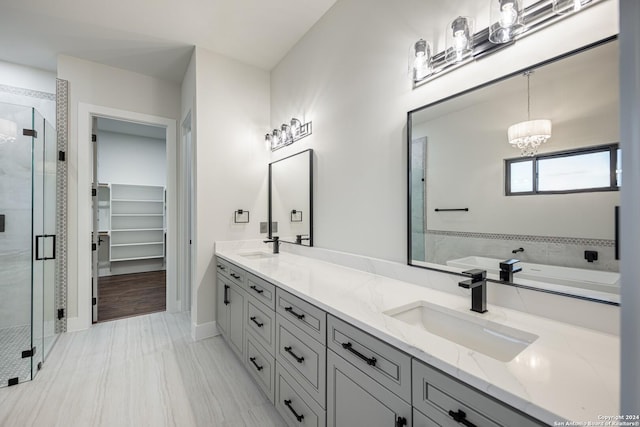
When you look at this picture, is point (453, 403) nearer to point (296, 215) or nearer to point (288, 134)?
point (296, 215)

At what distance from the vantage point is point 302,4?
2301 mm

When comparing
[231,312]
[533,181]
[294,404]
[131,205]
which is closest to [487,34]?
[533,181]

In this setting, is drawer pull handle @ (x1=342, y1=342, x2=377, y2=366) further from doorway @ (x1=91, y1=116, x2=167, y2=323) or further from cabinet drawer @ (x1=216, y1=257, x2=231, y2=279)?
doorway @ (x1=91, y1=116, x2=167, y2=323)

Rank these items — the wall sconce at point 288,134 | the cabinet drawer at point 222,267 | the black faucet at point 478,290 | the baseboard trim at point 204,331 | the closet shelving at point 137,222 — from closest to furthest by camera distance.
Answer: the black faucet at point 478,290 → the cabinet drawer at point 222,267 → the wall sconce at point 288,134 → the baseboard trim at point 204,331 → the closet shelving at point 137,222

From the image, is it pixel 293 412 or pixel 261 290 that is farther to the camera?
pixel 261 290

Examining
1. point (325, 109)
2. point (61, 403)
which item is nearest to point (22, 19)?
point (325, 109)

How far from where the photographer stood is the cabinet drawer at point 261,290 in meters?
1.72

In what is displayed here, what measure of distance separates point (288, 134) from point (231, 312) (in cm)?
174

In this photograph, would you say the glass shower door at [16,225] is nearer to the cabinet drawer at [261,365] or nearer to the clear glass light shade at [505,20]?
the cabinet drawer at [261,365]

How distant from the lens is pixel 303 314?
141 centimetres

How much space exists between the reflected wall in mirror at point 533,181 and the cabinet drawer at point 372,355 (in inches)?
24.4

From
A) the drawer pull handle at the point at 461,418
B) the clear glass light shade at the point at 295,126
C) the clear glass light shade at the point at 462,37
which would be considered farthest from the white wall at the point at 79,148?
the drawer pull handle at the point at 461,418

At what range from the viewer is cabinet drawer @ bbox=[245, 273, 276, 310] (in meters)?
1.72

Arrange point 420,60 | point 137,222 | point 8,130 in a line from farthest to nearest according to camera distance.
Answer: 1. point 137,222
2. point 8,130
3. point 420,60
